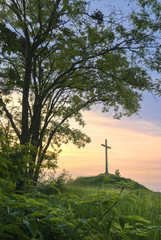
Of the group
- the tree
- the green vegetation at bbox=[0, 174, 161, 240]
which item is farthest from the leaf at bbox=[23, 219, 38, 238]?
the tree

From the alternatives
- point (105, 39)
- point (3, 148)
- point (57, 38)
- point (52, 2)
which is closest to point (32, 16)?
point (57, 38)

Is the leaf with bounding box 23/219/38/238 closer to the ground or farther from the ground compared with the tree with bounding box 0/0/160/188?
closer to the ground

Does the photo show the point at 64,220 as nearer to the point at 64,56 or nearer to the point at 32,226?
the point at 32,226

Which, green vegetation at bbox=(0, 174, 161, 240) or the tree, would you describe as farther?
the tree

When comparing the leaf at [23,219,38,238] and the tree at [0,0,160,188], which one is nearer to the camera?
the leaf at [23,219,38,238]

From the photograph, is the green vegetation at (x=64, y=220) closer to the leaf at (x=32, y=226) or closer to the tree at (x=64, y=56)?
the leaf at (x=32, y=226)

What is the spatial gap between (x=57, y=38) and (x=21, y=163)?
8628 millimetres

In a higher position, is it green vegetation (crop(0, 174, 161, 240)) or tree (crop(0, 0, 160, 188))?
tree (crop(0, 0, 160, 188))

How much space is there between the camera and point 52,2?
9562mm

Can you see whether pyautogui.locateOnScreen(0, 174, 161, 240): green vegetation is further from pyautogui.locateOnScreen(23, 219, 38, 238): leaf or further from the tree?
the tree

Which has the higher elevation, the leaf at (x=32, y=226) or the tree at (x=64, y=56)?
the tree at (x=64, y=56)

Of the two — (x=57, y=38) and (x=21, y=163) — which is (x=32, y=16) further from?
(x=21, y=163)

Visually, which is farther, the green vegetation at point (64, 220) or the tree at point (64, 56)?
the tree at point (64, 56)

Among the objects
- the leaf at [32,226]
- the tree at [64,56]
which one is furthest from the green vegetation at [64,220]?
the tree at [64,56]
